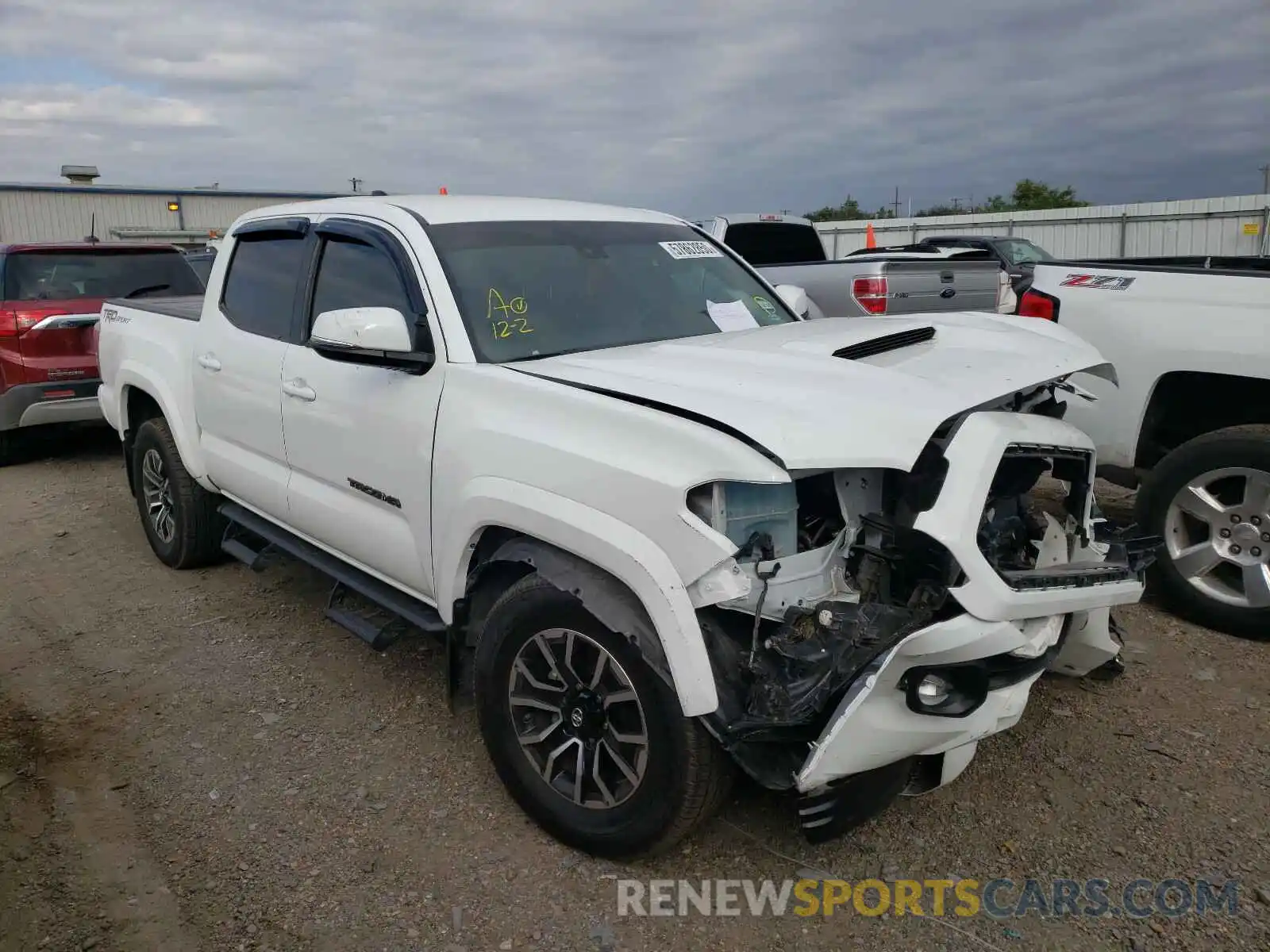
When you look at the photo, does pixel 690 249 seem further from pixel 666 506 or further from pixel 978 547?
pixel 978 547

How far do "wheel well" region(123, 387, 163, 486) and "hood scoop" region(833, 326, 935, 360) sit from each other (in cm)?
426

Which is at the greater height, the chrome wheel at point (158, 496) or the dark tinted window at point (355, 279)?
the dark tinted window at point (355, 279)

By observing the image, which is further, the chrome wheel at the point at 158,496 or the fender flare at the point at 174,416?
the chrome wheel at the point at 158,496

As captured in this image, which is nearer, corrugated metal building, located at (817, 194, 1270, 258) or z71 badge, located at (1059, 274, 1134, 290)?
z71 badge, located at (1059, 274, 1134, 290)

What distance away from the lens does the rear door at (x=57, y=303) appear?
7.81m

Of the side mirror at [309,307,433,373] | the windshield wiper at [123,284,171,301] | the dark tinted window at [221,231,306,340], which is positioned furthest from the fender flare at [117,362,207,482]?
the windshield wiper at [123,284,171,301]

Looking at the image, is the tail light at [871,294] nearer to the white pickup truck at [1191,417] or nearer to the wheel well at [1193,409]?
the white pickup truck at [1191,417]

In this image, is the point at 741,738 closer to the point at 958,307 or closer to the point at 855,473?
the point at 855,473

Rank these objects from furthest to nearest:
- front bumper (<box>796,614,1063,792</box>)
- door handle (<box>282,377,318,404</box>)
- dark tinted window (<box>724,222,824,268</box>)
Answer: dark tinted window (<box>724,222,824,268</box>)
door handle (<box>282,377,318,404</box>)
front bumper (<box>796,614,1063,792</box>)

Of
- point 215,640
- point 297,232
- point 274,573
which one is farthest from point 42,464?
point 297,232

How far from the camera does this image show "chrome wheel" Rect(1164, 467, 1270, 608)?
4133 millimetres

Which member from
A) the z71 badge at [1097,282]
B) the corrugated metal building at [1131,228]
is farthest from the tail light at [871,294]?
the corrugated metal building at [1131,228]

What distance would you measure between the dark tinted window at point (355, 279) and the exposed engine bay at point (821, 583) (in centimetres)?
167

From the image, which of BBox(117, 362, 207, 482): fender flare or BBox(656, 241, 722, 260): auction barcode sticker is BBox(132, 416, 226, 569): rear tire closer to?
BBox(117, 362, 207, 482): fender flare
